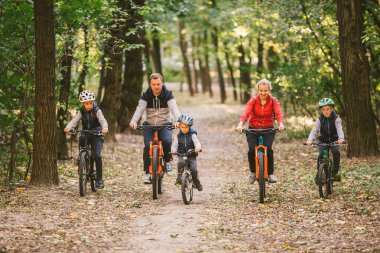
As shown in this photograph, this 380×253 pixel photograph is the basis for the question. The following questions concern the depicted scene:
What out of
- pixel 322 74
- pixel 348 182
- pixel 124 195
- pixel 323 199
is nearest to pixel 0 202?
pixel 124 195

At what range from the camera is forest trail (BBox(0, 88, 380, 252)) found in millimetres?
7805

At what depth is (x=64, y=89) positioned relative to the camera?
15.1m

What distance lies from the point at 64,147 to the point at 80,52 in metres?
2.76

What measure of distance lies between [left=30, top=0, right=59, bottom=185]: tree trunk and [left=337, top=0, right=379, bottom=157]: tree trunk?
7698mm

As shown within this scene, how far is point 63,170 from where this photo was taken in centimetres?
1462

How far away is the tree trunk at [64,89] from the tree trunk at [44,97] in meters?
2.20

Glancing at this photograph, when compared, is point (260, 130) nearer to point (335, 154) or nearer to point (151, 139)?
point (335, 154)

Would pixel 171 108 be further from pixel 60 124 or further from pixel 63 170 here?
pixel 60 124

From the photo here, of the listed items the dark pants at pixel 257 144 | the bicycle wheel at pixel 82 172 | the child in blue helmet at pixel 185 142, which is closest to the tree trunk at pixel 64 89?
the bicycle wheel at pixel 82 172

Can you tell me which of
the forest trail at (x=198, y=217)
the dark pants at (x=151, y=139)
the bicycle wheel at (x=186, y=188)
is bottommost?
the forest trail at (x=198, y=217)

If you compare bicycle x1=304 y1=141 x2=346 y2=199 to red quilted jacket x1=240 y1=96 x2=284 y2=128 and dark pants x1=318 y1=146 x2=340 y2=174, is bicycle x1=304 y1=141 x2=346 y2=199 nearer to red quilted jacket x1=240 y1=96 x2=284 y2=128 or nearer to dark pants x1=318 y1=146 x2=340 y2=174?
dark pants x1=318 y1=146 x2=340 y2=174

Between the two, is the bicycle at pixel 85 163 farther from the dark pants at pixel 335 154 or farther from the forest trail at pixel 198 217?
the dark pants at pixel 335 154

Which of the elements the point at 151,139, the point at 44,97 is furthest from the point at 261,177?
the point at 44,97

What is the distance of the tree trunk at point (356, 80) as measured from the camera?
15281mm
